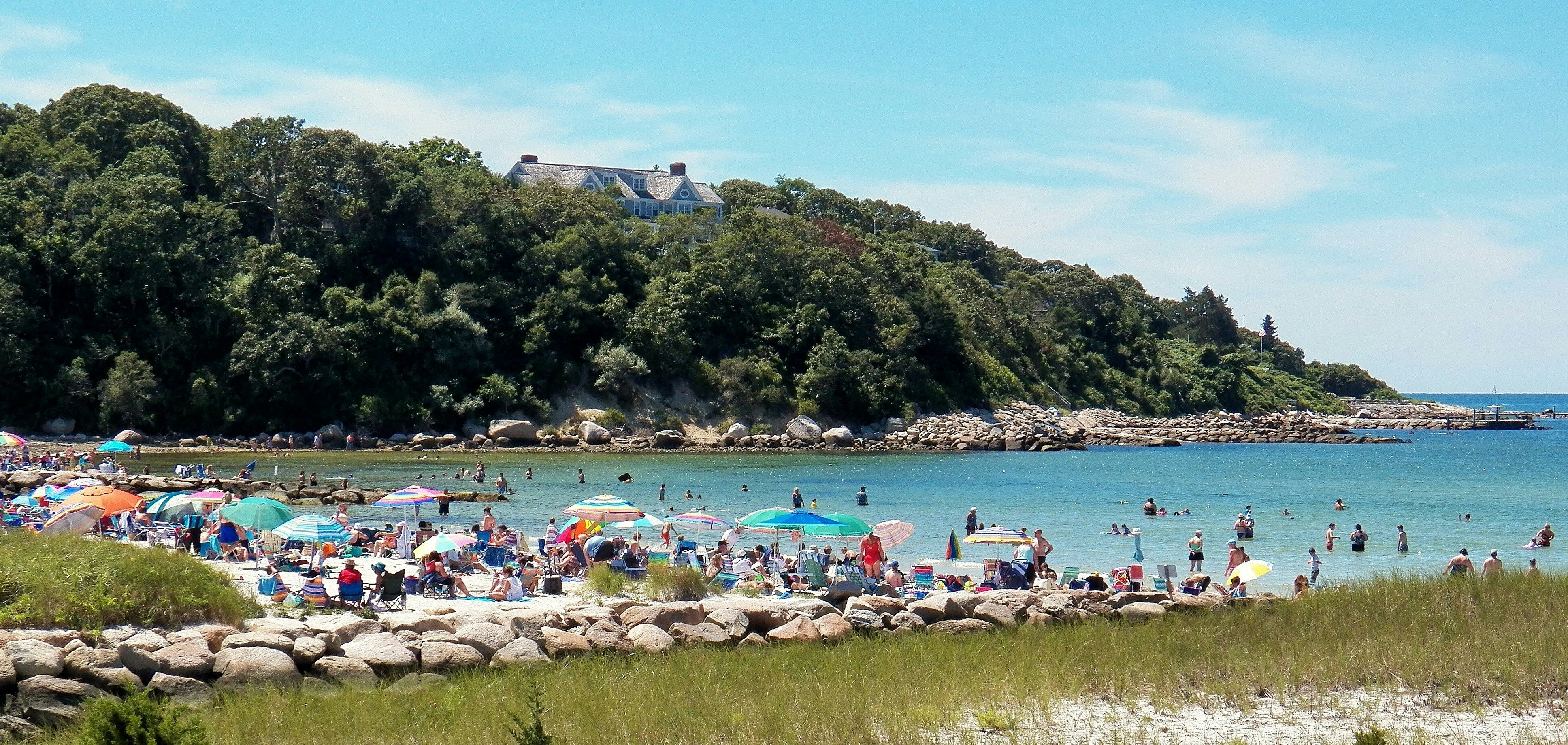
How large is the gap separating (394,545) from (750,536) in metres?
9.57

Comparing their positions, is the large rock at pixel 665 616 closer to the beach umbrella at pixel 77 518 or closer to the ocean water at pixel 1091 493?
Answer: the ocean water at pixel 1091 493

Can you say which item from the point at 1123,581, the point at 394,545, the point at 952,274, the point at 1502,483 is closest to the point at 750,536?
the point at 394,545

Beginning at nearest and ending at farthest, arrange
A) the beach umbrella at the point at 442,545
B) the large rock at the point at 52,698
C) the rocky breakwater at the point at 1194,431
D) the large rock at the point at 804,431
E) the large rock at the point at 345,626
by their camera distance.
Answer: the large rock at the point at 52,698
the large rock at the point at 345,626
the beach umbrella at the point at 442,545
the large rock at the point at 804,431
the rocky breakwater at the point at 1194,431

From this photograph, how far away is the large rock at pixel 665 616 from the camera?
48.8 ft

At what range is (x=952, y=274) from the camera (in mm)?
101250

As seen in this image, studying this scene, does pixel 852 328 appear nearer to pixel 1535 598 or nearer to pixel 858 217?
pixel 858 217

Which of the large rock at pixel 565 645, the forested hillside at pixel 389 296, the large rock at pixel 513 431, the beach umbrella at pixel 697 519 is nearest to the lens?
the large rock at pixel 565 645

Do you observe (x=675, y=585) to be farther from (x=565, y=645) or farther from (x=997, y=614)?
(x=997, y=614)

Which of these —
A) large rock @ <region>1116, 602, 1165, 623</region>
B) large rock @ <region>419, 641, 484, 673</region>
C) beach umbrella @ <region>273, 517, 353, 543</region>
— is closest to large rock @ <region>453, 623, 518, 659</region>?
large rock @ <region>419, 641, 484, 673</region>

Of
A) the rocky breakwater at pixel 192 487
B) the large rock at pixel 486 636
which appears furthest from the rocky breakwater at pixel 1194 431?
the large rock at pixel 486 636

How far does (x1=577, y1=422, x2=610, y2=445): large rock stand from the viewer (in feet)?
221

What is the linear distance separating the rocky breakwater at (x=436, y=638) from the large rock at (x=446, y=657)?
13mm

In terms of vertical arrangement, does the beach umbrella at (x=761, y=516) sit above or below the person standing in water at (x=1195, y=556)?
above

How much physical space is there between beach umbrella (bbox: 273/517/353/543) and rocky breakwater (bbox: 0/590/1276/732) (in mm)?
6313
